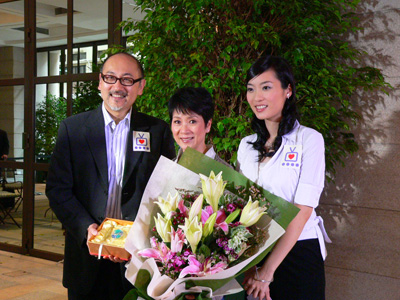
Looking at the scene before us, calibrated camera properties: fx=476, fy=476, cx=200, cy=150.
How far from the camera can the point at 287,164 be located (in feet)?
5.07

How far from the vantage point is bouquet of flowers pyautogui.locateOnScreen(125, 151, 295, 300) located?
3.59ft

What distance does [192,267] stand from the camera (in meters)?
1.08

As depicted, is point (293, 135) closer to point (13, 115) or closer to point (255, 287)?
point (255, 287)

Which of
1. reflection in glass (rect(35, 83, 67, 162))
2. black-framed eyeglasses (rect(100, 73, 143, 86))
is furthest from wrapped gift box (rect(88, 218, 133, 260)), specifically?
reflection in glass (rect(35, 83, 67, 162))

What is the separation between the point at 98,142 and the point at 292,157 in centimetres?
76

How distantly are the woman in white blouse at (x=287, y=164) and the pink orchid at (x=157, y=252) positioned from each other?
1.53 ft

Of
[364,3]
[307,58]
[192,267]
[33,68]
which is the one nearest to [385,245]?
[307,58]

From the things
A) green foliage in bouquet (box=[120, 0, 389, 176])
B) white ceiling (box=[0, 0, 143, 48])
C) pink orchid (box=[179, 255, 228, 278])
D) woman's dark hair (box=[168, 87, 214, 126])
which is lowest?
pink orchid (box=[179, 255, 228, 278])

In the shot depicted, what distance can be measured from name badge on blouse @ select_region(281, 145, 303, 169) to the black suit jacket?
22.0 inches

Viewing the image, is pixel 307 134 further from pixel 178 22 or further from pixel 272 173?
pixel 178 22

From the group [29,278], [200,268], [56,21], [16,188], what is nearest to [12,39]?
[56,21]

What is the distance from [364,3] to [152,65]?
1.62 metres

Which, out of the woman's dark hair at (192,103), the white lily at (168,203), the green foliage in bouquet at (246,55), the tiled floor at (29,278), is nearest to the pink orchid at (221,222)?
the white lily at (168,203)

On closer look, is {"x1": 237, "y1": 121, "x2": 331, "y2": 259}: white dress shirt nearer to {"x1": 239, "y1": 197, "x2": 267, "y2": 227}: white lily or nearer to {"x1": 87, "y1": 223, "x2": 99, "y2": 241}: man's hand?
{"x1": 239, "y1": 197, "x2": 267, "y2": 227}: white lily
